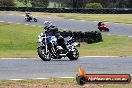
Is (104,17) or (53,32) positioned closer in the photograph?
(53,32)

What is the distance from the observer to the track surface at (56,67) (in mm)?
12945

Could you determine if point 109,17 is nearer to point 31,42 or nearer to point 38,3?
point 31,42

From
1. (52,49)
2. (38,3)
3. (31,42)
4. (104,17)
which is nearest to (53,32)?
(52,49)

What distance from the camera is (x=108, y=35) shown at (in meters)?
39.2

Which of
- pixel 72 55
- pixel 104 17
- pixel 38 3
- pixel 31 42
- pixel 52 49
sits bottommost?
pixel 38 3

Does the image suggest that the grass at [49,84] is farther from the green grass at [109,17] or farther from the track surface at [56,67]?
the green grass at [109,17]

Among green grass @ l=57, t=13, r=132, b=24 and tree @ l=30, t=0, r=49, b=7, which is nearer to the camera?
green grass @ l=57, t=13, r=132, b=24

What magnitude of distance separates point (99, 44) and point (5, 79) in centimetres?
1994

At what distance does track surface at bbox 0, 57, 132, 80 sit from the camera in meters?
12.9

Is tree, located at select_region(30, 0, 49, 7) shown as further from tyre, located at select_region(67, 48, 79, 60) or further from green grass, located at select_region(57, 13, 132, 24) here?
tyre, located at select_region(67, 48, 79, 60)

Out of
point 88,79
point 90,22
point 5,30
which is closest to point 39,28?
point 5,30

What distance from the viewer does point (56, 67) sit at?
48.0 ft

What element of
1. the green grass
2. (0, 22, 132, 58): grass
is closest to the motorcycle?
(0, 22, 132, 58): grass

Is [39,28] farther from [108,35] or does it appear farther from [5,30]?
[108,35]
